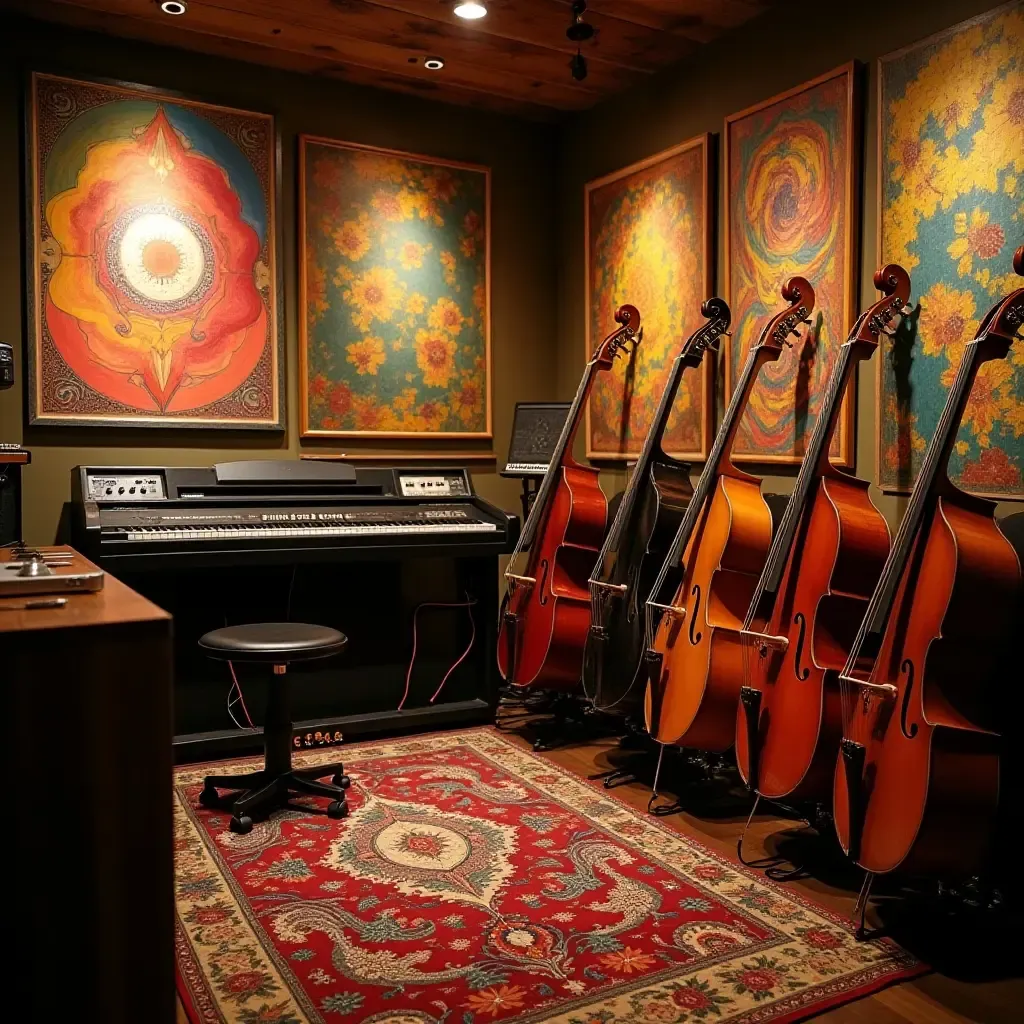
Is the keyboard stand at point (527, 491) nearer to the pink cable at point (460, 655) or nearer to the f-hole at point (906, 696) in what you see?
the pink cable at point (460, 655)

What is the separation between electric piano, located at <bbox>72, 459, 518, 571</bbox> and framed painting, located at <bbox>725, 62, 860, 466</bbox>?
110 cm

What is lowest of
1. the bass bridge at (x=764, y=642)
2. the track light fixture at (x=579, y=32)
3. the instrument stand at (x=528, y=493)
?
the bass bridge at (x=764, y=642)

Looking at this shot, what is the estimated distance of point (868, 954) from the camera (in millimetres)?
2053

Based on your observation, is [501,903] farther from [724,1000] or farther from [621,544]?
[621,544]

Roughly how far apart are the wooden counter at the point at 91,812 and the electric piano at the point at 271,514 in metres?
1.85

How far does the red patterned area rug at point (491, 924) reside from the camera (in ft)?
6.13

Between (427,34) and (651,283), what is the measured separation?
130cm

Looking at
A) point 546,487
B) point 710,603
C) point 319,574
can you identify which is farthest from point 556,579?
point 319,574

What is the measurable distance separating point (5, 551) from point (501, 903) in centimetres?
142

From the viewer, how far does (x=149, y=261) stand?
3766mm

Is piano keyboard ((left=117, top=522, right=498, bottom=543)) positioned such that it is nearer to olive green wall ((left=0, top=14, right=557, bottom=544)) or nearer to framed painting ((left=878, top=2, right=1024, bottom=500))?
olive green wall ((left=0, top=14, right=557, bottom=544))

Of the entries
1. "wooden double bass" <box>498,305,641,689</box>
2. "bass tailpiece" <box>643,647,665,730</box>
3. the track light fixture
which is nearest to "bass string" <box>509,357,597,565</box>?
"wooden double bass" <box>498,305,641,689</box>

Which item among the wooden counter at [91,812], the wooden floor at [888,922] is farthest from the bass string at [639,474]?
the wooden counter at [91,812]

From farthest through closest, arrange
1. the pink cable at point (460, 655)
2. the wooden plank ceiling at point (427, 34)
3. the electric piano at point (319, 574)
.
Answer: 1. the pink cable at point (460, 655)
2. the wooden plank ceiling at point (427, 34)
3. the electric piano at point (319, 574)
